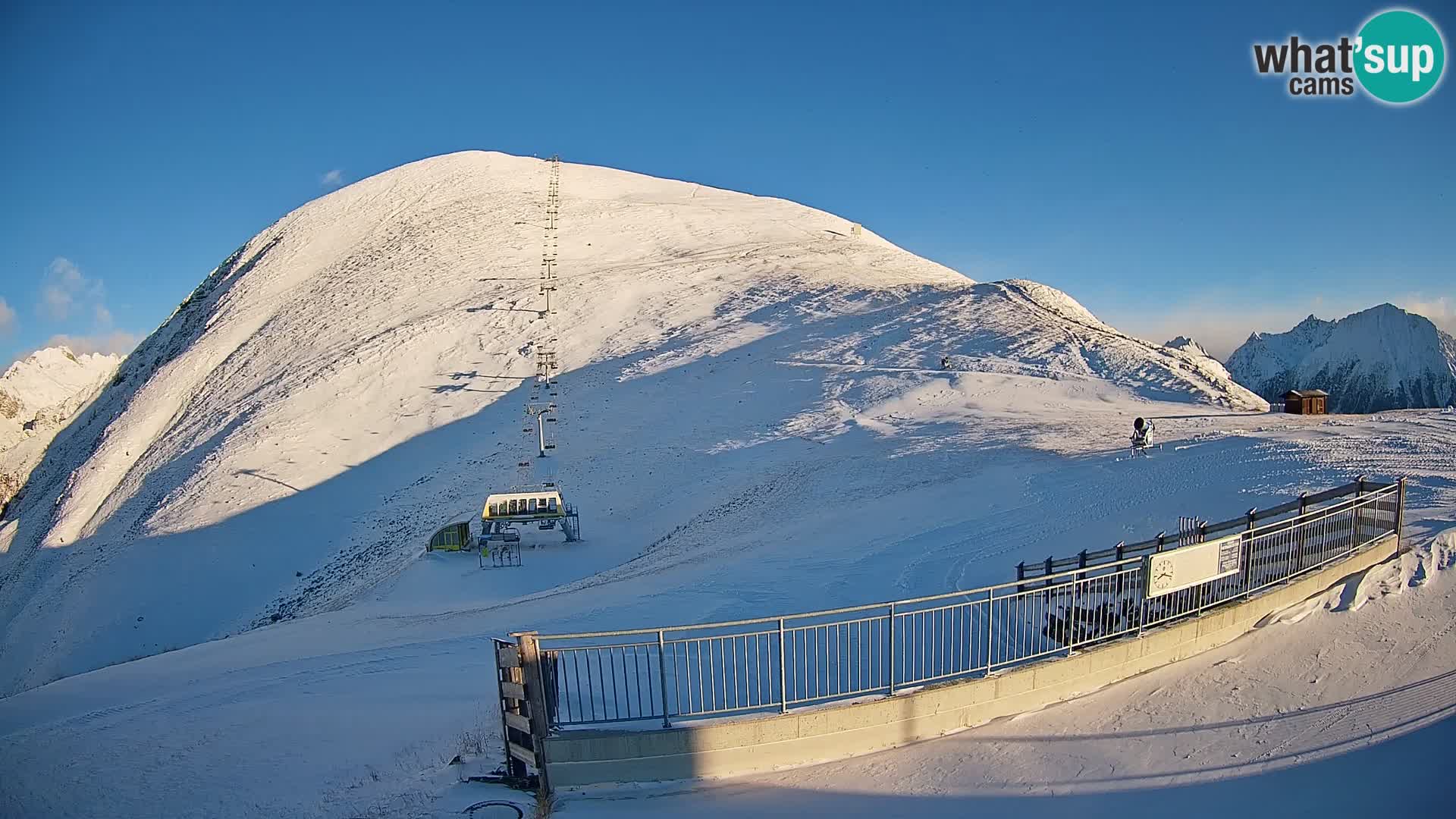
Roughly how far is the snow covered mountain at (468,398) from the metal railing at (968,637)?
12.4 metres

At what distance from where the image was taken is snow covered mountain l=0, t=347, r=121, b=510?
5844 cm

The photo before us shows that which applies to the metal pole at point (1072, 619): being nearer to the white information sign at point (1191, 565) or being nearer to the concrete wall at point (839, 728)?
the concrete wall at point (839, 728)

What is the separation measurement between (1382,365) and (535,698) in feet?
746

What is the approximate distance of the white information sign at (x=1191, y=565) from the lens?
871cm

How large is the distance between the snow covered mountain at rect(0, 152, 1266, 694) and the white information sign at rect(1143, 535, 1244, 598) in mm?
13647

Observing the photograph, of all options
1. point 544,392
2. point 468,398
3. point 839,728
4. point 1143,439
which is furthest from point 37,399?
point 839,728

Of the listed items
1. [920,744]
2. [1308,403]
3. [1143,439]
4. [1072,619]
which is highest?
[1308,403]

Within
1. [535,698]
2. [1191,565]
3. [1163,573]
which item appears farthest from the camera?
[1191,565]

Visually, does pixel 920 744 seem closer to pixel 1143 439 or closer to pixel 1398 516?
pixel 1398 516

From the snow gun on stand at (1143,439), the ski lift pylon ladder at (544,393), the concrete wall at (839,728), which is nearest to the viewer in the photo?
the concrete wall at (839,728)

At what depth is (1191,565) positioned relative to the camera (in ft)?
29.8

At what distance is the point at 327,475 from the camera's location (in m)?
35.8

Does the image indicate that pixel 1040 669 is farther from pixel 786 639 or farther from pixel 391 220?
pixel 391 220

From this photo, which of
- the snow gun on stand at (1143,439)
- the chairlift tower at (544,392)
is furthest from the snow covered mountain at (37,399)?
the snow gun on stand at (1143,439)
